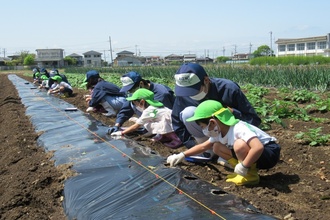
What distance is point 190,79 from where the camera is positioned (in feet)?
10.2

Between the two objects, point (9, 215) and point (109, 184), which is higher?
point (109, 184)

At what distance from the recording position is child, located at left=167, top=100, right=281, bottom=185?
8.57 feet

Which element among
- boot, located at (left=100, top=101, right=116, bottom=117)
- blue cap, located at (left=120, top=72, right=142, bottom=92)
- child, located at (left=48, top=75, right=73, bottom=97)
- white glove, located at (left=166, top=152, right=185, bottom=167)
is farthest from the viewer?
child, located at (left=48, top=75, right=73, bottom=97)

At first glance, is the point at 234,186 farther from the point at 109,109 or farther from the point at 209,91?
the point at 109,109

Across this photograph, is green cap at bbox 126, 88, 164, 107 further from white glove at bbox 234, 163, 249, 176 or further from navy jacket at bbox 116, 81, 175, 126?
white glove at bbox 234, 163, 249, 176

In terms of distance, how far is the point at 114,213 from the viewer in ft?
7.29

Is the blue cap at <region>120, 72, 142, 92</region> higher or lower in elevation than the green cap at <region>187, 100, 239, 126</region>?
higher

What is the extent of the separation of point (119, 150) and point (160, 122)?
2.31ft

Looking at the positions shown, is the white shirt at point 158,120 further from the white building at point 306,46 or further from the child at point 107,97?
the white building at point 306,46

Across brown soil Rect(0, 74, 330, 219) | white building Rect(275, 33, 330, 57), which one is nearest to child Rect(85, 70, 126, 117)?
brown soil Rect(0, 74, 330, 219)

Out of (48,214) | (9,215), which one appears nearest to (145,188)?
(48,214)

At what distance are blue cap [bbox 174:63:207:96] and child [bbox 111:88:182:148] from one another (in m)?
0.95

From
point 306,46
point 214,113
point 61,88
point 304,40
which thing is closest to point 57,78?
point 61,88

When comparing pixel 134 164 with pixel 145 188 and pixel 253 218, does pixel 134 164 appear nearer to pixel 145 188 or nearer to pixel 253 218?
pixel 145 188
